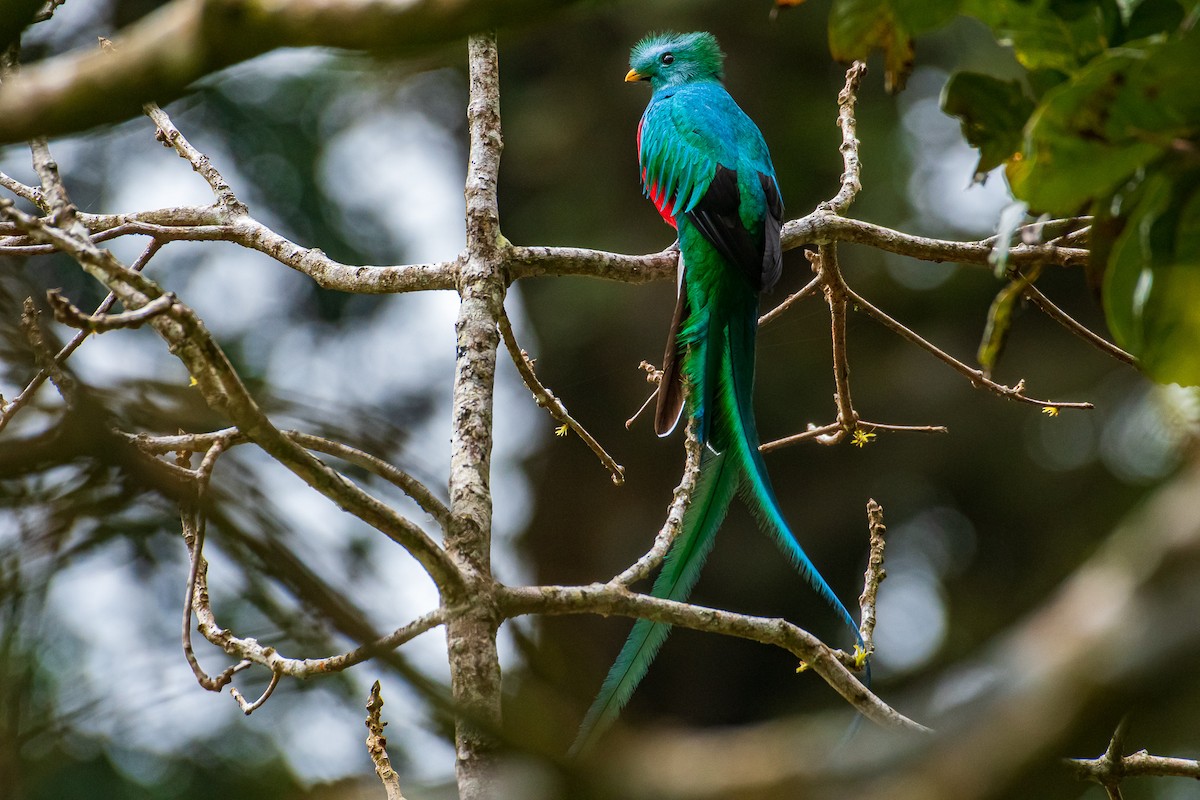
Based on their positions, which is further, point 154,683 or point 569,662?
point 154,683

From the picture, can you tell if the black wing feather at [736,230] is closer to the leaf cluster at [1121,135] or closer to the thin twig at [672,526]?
the thin twig at [672,526]

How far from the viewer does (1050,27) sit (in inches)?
50.4

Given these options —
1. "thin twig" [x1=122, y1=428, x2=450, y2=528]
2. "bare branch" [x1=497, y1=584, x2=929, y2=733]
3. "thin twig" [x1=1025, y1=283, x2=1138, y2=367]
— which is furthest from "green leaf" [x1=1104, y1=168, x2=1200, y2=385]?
"thin twig" [x1=1025, y1=283, x2=1138, y2=367]

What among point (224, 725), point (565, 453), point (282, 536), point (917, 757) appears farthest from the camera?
point (565, 453)

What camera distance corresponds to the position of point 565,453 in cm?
876

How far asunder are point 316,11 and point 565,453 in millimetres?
7728

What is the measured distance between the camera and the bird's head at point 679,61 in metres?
4.33

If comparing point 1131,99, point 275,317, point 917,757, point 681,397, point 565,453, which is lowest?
point 917,757

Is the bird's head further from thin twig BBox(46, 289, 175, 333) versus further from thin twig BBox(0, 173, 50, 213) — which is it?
thin twig BBox(46, 289, 175, 333)

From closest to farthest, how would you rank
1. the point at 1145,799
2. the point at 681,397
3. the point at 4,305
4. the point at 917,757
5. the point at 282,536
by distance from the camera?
the point at 917,757 < the point at 282,536 < the point at 4,305 < the point at 681,397 < the point at 1145,799

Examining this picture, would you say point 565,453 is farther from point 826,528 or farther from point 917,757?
point 917,757

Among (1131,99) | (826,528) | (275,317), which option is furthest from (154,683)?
(826,528)

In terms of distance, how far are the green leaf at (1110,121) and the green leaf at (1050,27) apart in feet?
0.49

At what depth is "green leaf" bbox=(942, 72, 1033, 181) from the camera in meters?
1.42
